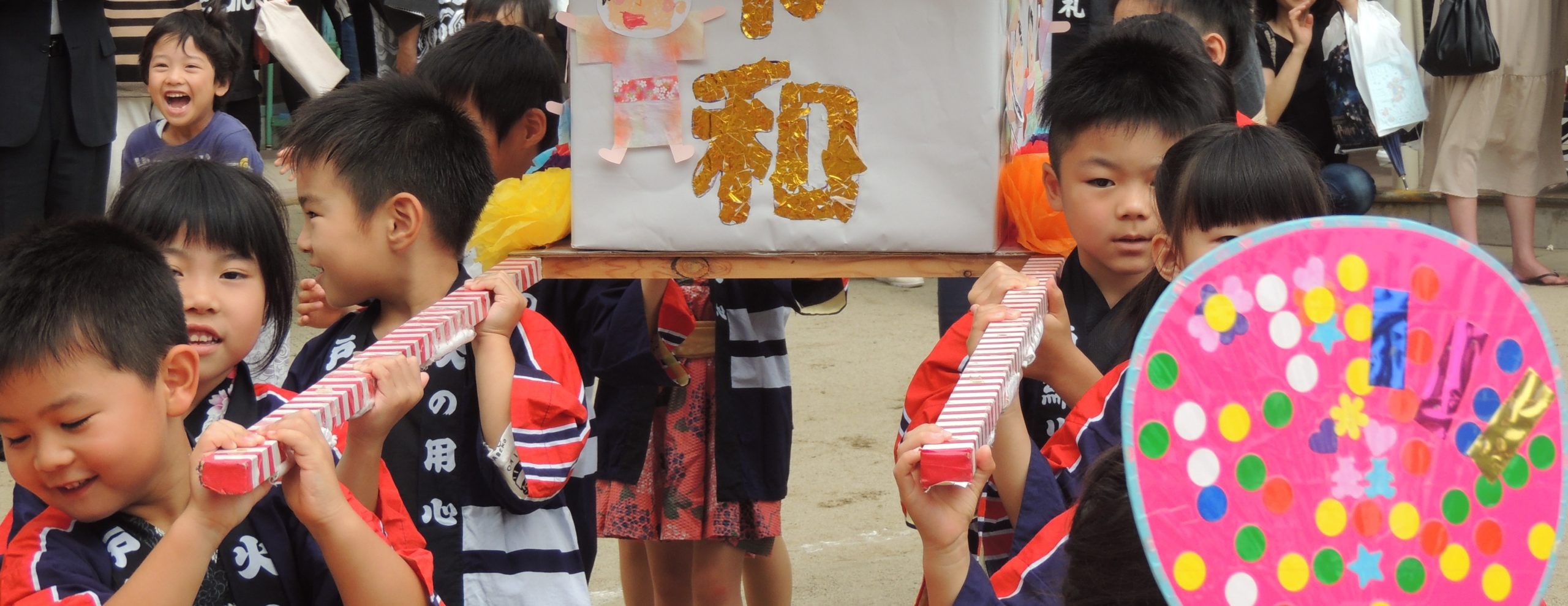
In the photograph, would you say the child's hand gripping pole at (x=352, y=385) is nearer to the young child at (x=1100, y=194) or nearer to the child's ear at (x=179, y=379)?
the child's ear at (x=179, y=379)

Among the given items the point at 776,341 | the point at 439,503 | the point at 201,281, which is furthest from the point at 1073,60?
the point at 201,281

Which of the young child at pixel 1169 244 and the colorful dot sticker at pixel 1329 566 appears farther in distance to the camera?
the young child at pixel 1169 244

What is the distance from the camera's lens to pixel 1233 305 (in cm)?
105

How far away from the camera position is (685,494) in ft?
9.68

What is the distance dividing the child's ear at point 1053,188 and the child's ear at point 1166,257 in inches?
12.3

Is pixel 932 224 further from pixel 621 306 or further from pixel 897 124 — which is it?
pixel 621 306

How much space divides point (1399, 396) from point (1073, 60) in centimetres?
130

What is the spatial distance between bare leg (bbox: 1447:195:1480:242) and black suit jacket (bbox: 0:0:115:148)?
16.1ft

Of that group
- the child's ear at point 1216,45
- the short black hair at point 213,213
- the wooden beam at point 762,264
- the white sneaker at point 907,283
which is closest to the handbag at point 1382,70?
the child's ear at point 1216,45

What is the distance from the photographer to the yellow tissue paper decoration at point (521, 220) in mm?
2316

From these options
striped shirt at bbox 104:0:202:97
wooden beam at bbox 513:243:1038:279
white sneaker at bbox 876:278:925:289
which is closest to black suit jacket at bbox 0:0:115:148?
striped shirt at bbox 104:0:202:97

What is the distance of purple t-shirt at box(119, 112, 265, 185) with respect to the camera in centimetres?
443

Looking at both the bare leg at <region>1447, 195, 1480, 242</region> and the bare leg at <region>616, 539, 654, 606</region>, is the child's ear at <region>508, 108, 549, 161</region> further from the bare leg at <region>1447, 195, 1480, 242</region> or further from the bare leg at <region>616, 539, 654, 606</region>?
the bare leg at <region>1447, 195, 1480, 242</region>

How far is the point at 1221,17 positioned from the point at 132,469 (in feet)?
8.17
